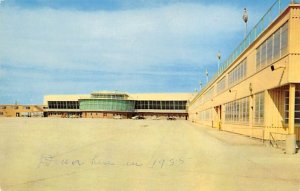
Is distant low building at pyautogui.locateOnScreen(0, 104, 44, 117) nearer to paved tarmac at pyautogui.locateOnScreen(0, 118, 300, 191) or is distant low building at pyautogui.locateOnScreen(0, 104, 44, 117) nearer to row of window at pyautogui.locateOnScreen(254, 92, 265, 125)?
row of window at pyautogui.locateOnScreen(254, 92, 265, 125)

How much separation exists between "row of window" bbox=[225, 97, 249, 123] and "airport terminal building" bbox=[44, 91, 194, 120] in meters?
95.6

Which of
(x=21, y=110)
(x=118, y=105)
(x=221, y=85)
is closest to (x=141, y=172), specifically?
(x=221, y=85)

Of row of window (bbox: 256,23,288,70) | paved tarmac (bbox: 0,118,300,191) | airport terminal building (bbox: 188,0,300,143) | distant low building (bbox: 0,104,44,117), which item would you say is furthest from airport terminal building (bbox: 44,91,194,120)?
paved tarmac (bbox: 0,118,300,191)

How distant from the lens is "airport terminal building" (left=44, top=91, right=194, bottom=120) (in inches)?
5369

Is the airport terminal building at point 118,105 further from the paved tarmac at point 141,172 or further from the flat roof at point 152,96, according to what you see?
the paved tarmac at point 141,172

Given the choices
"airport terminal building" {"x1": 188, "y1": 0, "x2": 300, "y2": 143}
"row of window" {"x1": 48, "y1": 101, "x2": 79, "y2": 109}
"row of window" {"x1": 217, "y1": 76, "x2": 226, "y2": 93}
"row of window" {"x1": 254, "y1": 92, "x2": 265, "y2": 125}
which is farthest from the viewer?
"row of window" {"x1": 48, "y1": 101, "x2": 79, "y2": 109}

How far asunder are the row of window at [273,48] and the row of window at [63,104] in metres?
129

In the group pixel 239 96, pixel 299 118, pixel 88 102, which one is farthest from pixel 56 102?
pixel 299 118

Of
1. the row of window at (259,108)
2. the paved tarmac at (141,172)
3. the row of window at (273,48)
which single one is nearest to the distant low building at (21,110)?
the row of window at (259,108)

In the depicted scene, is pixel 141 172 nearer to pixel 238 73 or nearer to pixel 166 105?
pixel 238 73

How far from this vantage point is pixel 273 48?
21969 mm

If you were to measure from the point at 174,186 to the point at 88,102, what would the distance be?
5180 inches

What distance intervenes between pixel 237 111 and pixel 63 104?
12588 cm

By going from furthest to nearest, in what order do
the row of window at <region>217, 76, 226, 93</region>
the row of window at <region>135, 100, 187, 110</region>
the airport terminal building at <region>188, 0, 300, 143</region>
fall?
the row of window at <region>135, 100, 187, 110</region> < the row of window at <region>217, 76, 226, 93</region> < the airport terminal building at <region>188, 0, 300, 143</region>
